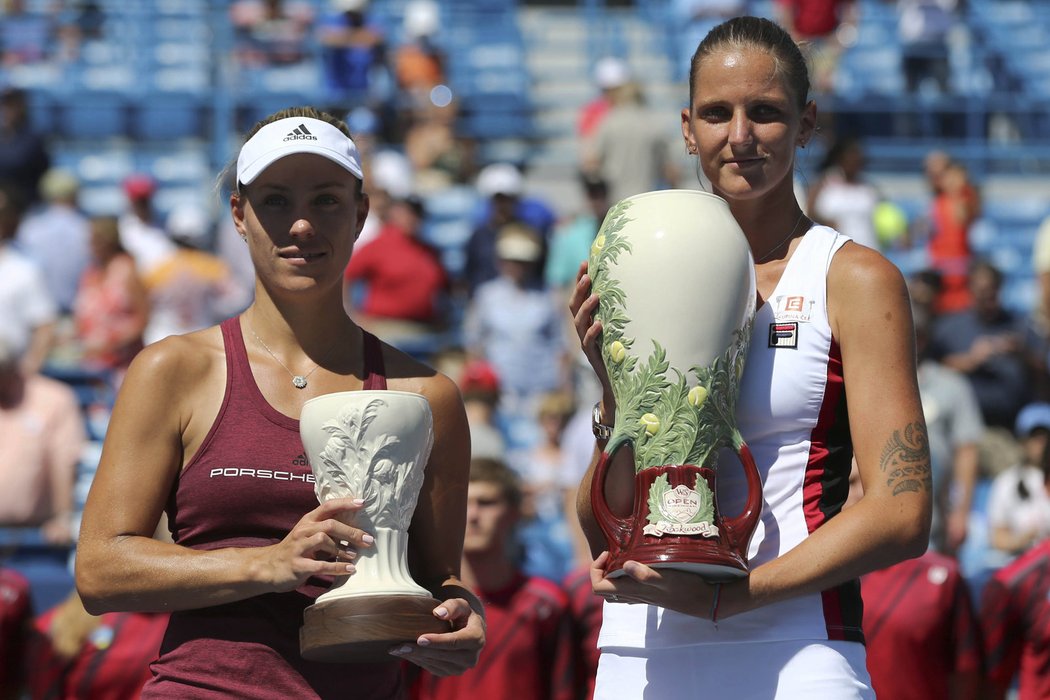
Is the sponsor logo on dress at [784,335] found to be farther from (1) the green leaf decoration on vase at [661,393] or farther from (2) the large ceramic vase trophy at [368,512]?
(2) the large ceramic vase trophy at [368,512]

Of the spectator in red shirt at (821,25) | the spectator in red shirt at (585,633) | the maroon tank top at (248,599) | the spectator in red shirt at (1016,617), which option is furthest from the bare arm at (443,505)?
the spectator in red shirt at (821,25)

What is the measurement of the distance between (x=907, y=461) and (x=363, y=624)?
0.92 m

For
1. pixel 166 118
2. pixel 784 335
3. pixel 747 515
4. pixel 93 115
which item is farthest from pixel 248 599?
pixel 93 115

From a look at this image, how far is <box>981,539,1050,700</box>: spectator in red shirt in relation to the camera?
5094mm

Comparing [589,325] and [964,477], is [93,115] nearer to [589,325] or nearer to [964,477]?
[964,477]

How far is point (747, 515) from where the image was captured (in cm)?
259

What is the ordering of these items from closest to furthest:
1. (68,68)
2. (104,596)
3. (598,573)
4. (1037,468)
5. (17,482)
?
(598,573), (104,596), (1037,468), (17,482), (68,68)

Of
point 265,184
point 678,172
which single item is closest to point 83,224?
point 678,172

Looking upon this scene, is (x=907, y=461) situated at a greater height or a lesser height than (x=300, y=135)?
lesser

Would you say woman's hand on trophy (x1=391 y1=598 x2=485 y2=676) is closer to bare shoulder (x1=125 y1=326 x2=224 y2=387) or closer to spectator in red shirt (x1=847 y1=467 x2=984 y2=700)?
bare shoulder (x1=125 y1=326 x2=224 y2=387)

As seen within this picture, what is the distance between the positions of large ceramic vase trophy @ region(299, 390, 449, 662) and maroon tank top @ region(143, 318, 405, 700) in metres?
0.10

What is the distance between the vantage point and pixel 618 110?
35.4ft

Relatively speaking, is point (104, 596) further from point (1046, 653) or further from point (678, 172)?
point (678, 172)

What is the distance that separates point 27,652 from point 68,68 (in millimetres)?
8708
